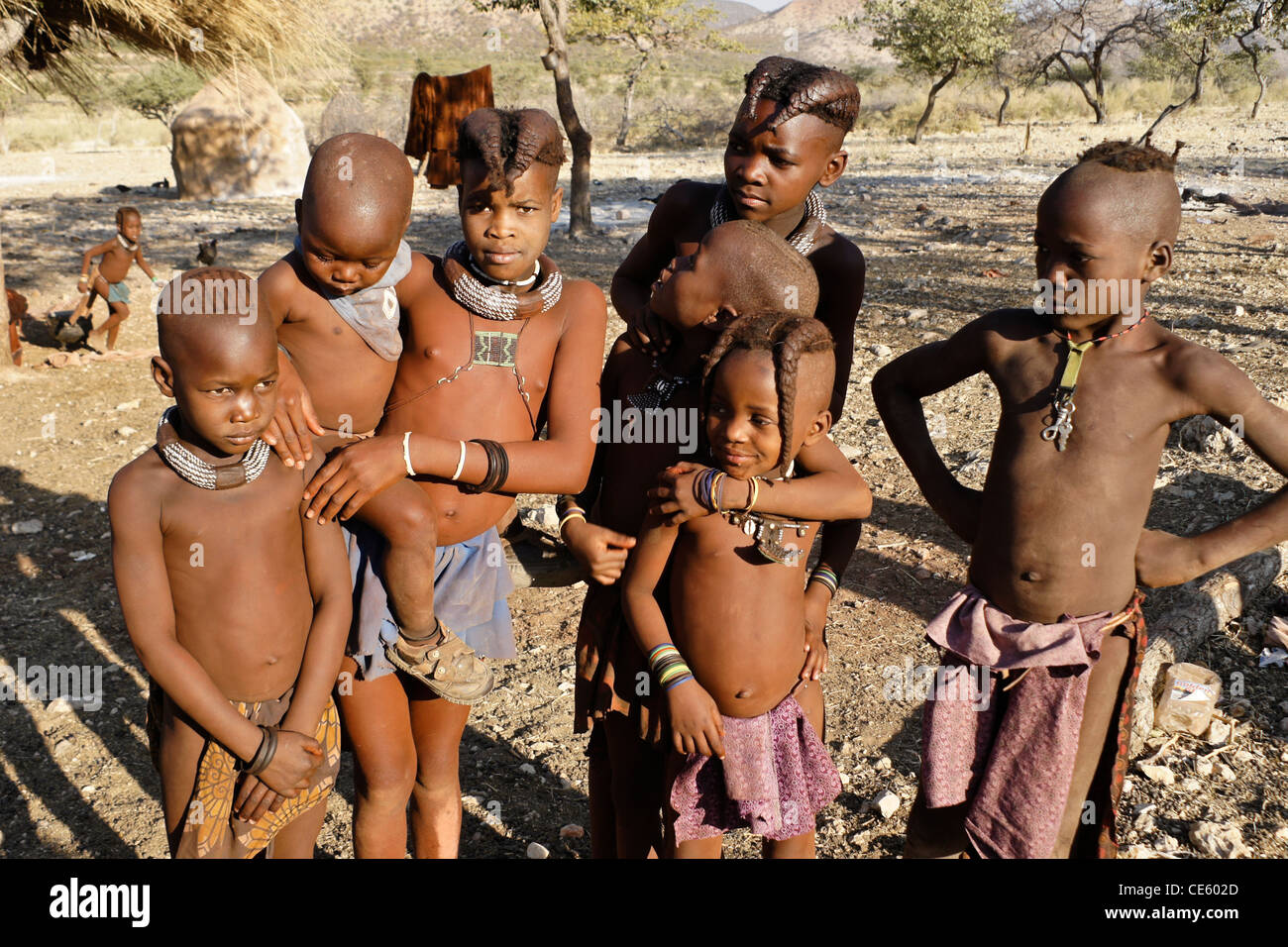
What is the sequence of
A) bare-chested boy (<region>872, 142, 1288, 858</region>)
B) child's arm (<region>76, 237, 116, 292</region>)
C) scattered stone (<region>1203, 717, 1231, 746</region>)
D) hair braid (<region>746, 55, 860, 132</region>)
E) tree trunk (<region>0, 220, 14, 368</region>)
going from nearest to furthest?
bare-chested boy (<region>872, 142, 1288, 858</region>)
hair braid (<region>746, 55, 860, 132</region>)
scattered stone (<region>1203, 717, 1231, 746</region>)
tree trunk (<region>0, 220, 14, 368</region>)
child's arm (<region>76, 237, 116, 292</region>)

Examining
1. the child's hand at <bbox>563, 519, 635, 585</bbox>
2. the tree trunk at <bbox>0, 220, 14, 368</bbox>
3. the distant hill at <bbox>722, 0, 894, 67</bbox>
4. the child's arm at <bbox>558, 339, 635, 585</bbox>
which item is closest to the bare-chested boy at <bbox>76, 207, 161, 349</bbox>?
the tree trunk at <bbox>0, 220, 14, 368</bbox>

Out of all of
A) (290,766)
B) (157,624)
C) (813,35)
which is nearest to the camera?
(157,624)

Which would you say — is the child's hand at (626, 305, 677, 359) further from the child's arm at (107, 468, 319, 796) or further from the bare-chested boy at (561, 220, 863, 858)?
the child's arm at (107, 468, 319, 796)

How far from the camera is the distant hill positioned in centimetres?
7738

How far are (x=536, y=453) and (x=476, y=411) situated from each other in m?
0.18

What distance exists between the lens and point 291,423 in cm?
194

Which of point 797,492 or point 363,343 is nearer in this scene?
point 797,492

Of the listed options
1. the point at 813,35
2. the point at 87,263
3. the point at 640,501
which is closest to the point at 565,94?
the point at 87,263

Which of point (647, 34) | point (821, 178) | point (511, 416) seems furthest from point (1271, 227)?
point (647, 34)

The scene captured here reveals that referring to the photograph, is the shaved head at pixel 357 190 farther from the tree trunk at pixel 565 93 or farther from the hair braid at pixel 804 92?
the tree trunk at pixel 565 93

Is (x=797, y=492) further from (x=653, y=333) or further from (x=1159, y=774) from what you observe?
(x=1159, y=774)

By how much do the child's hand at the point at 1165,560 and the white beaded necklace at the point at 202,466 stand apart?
1815 mm

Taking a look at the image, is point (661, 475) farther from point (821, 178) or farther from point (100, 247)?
point (100, 247)

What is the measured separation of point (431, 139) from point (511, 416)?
13.9 metres
